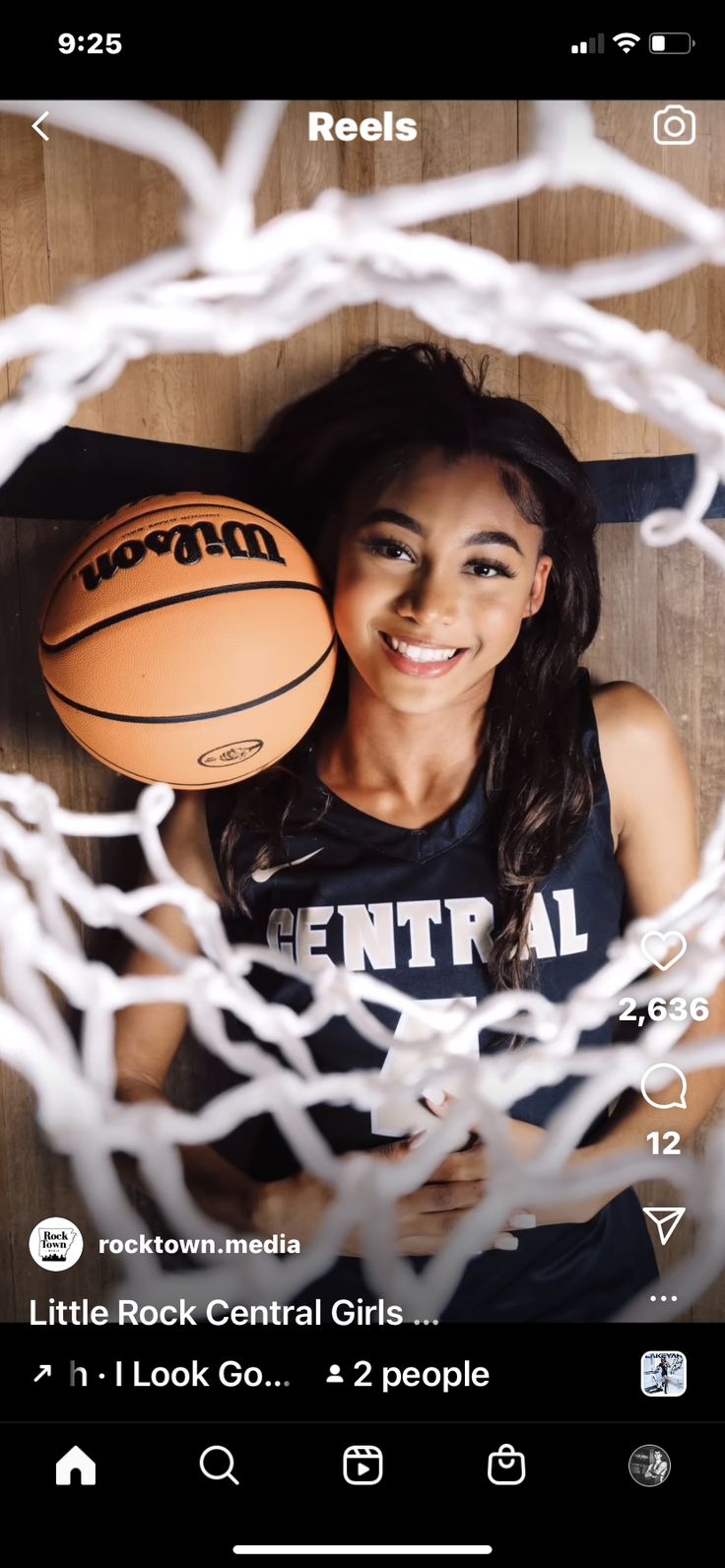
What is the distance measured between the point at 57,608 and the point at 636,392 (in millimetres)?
459

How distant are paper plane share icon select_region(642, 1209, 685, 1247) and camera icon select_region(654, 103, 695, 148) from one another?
2.77ft

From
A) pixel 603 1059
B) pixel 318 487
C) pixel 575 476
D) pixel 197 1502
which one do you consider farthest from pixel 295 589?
pixel 197 1502

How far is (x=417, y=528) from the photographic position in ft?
2.85

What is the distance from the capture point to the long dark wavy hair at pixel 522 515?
0.89 m

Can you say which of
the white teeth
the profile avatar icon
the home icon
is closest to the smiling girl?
the white teeth

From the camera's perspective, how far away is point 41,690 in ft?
3.16

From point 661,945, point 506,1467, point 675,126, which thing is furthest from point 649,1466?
point 675,126

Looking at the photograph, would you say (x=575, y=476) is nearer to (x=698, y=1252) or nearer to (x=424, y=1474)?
(x=698, y=1252)

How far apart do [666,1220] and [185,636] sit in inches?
24.7
